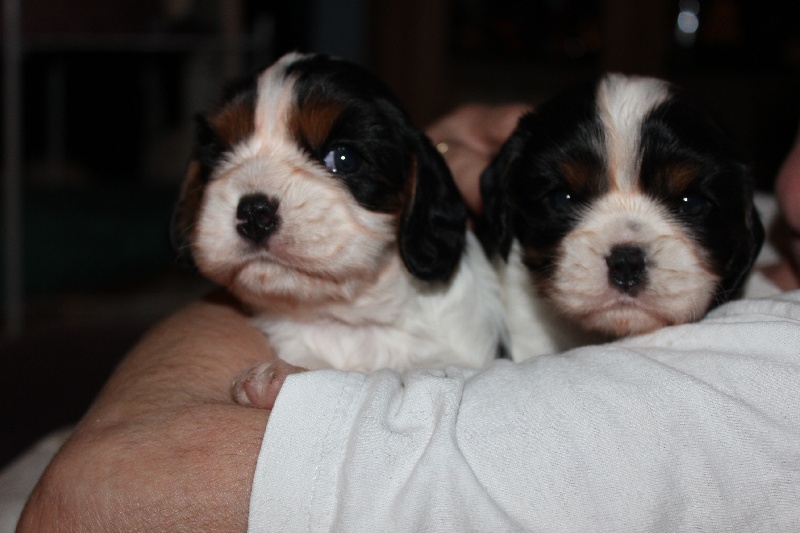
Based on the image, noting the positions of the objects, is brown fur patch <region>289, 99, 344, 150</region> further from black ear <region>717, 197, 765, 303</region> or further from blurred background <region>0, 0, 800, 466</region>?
blurred background <region>0, 0, 800, 466</region>

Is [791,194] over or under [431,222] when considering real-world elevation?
over

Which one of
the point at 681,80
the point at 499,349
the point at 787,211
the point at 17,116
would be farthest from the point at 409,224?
the point at 681,80

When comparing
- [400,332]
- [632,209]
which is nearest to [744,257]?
[632,209]

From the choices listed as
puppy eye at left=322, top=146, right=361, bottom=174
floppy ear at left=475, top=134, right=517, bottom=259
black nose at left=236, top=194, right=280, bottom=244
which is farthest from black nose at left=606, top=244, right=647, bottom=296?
black nose at left=236, top=194, right=280, bottom=244

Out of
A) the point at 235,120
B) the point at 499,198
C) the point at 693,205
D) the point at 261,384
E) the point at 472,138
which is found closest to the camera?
the point at 261,384

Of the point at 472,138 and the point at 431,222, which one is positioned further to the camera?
the point at 472,138

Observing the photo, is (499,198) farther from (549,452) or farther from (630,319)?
(549,452)
